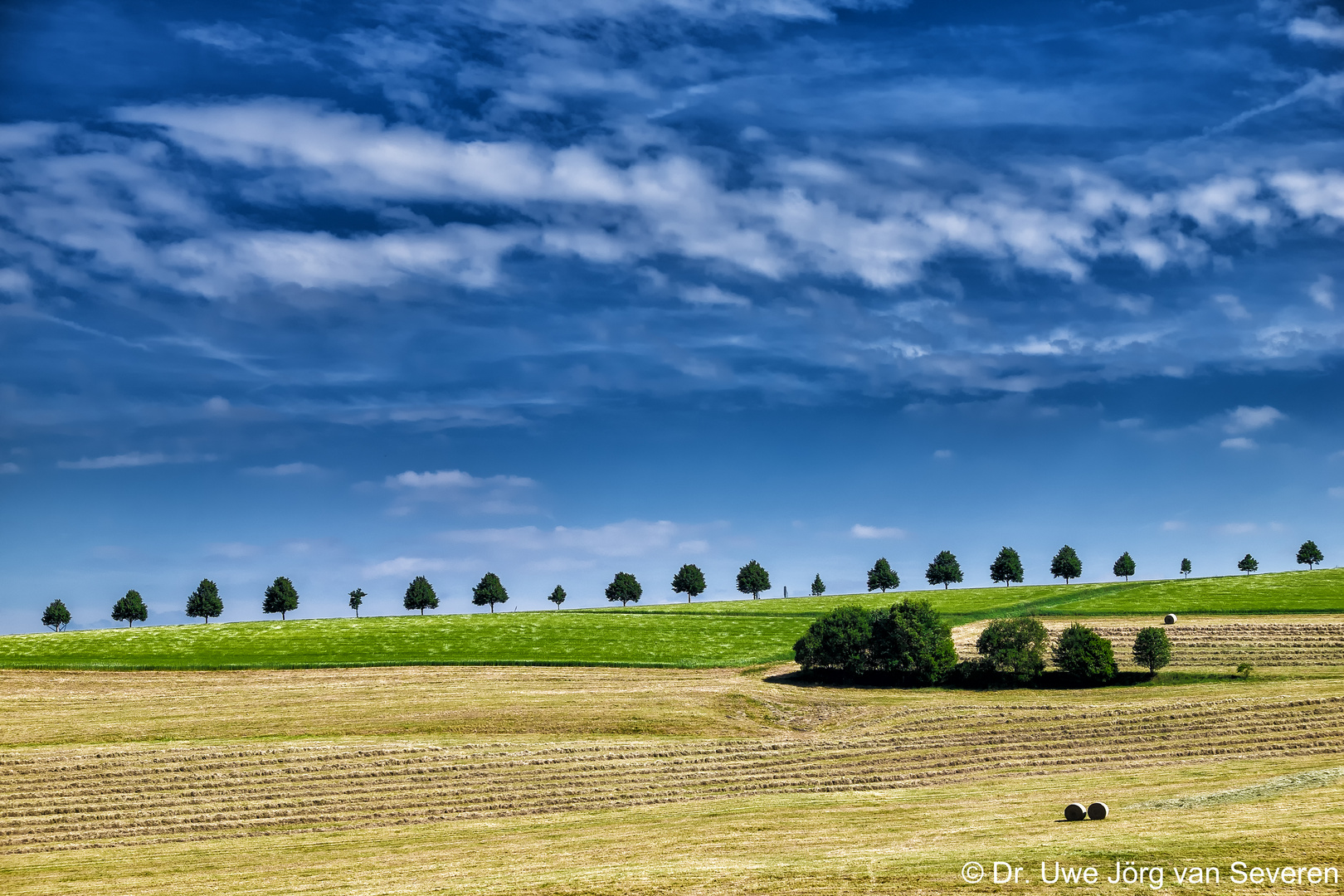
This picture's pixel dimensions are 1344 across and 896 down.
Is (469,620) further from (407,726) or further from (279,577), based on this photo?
(407,726)

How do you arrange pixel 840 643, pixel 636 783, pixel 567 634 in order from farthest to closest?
pixel 567 634 < pixel 840 643 < pixel 636 783

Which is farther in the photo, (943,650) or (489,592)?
(489,592)

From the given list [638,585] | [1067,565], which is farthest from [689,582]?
[1067,565]

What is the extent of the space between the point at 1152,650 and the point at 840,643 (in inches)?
876

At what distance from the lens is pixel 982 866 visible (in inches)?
982

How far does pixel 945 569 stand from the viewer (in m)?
140

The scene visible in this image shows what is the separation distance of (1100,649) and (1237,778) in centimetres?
3351

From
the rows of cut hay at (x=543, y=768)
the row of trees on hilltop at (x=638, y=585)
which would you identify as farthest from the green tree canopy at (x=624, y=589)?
the rows of cut hay at (x=543, y=768)

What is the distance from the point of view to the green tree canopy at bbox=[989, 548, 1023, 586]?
137625 millimetres

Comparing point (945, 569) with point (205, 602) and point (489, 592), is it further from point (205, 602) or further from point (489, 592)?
point (205, 602)

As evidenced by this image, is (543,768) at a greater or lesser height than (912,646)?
lesser

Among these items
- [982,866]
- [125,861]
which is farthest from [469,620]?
[982,866]

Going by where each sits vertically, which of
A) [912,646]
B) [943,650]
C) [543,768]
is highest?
[912,646]

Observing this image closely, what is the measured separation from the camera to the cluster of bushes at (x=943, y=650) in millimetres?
72750
